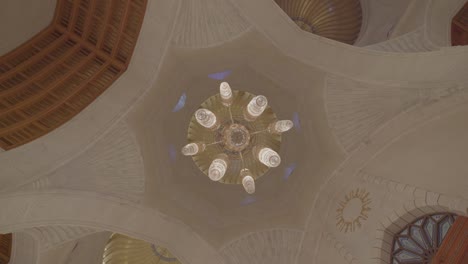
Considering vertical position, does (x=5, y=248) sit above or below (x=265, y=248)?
below

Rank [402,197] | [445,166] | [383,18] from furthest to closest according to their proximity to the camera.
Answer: [383,18], [402,197], [445,166]

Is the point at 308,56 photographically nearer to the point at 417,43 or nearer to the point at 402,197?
the point at 417,43

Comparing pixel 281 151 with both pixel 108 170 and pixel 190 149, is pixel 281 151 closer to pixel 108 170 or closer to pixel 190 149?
pixel 190 149

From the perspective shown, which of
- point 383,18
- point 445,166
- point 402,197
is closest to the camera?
point 445,166

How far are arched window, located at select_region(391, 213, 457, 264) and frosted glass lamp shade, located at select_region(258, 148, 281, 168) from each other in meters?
2.51

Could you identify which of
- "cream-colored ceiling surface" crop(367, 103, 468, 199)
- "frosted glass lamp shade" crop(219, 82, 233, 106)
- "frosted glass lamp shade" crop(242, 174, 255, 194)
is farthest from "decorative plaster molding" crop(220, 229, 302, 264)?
"frosted glass lamp shade" crop(219, 82, 233, 106)

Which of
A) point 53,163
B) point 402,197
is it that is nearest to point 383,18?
point 402,197

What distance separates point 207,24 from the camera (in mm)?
6543

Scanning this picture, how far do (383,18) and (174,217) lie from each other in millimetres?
6409

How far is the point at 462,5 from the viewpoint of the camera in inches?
270

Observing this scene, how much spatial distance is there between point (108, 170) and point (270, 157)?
2.84 metres

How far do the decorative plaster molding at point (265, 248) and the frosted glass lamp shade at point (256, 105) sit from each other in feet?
8.54

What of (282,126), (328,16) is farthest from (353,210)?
(328,16)

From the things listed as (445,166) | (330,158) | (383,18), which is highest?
(383,18)
